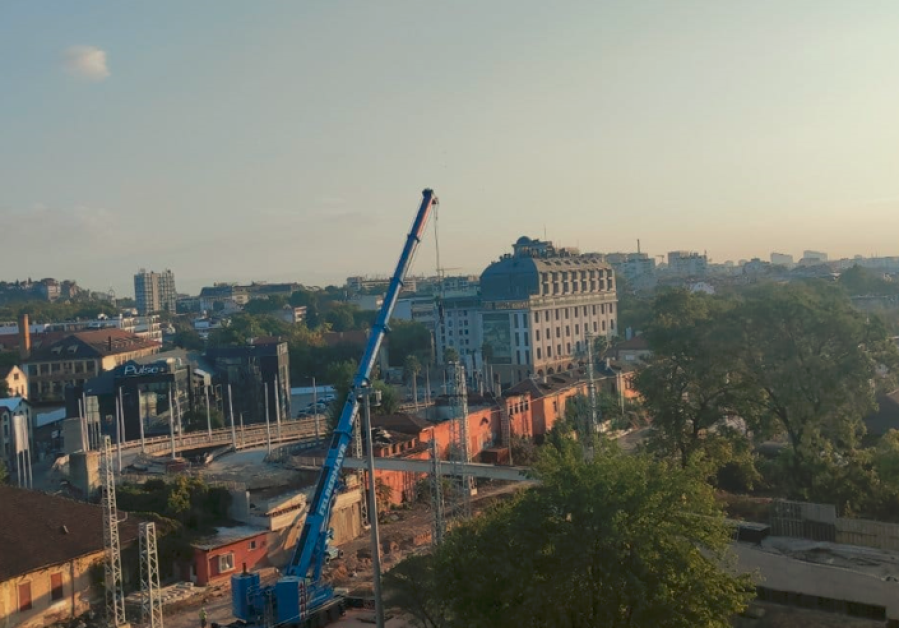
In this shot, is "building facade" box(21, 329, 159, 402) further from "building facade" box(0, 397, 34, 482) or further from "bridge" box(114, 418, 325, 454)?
"bridge" box(114, 418, 325, 454)

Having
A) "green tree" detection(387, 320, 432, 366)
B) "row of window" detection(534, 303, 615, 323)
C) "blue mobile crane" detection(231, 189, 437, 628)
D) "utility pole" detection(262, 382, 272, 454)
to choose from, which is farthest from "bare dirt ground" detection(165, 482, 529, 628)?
"green tree" detection(387, 320, 432, 366)

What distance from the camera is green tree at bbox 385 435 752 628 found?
38.7ft

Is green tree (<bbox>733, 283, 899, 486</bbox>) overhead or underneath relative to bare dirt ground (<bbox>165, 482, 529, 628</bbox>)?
overhead

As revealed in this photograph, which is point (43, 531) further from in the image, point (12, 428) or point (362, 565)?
point (12, 428)

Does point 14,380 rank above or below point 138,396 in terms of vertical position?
above

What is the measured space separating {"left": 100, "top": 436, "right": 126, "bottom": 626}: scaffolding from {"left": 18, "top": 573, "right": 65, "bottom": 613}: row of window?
1.20 meters

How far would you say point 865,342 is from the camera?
73.9 ft

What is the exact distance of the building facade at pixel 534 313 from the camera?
A: 62188mm

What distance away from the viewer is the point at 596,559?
12.0 m

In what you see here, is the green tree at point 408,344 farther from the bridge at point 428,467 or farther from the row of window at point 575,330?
the bridge at point 428,467

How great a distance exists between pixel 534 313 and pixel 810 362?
39987 millimetres

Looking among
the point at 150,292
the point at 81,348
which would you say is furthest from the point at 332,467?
the point at 150,292

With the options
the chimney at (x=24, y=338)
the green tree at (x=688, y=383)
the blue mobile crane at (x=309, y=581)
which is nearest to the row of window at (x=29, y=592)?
the blue mobile crane at (x=309, y=581)

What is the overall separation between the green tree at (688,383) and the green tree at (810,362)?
617 mm
